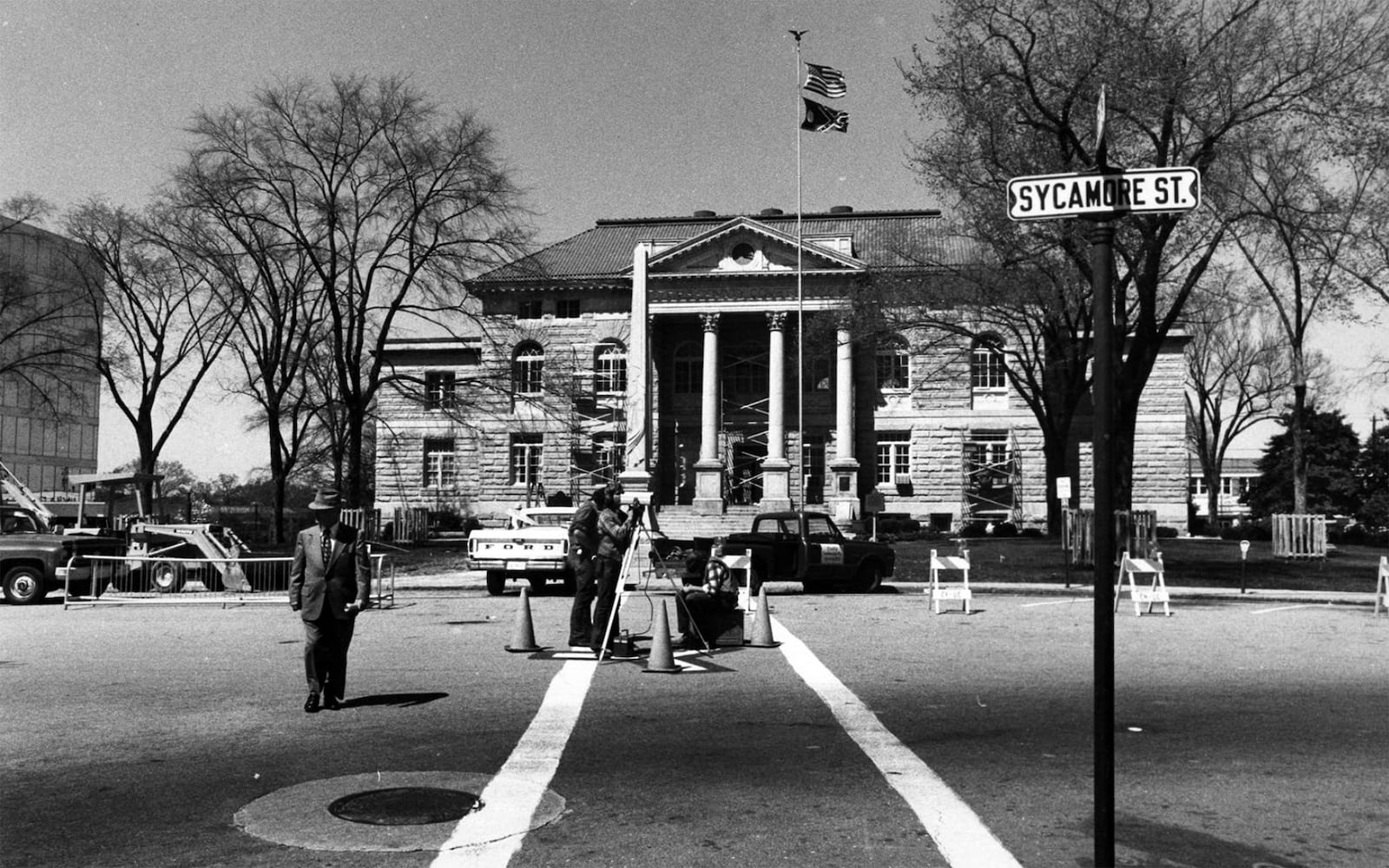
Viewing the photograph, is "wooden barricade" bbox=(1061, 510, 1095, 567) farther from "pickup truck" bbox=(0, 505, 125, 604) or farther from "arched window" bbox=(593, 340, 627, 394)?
"arched window" bbox=(593, 340, 627, 394)

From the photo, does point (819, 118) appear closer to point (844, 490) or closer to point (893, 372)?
point (893, 372)

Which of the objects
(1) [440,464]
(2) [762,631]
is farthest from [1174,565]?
(1) [440,464]

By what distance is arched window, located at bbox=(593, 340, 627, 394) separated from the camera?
61.6m

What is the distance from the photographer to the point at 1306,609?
21.8 m

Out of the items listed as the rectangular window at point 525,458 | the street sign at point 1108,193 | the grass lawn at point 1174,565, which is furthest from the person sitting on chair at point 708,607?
the rectangular window at point 525,458

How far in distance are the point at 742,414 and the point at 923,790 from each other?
184ft

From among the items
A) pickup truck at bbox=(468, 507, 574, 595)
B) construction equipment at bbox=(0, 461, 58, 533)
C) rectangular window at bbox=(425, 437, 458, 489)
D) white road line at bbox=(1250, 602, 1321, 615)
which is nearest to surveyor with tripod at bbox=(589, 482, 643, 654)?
pickup truck at bbox=(468, 507, 574, 595)

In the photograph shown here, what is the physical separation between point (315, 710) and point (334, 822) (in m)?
3.68

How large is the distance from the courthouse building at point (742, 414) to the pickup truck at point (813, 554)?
30.1 metres

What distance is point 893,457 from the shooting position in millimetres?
61062

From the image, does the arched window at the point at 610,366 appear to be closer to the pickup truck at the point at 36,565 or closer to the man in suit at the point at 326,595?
the pickup truck at the point at 36,565

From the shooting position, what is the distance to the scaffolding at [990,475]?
195 ft

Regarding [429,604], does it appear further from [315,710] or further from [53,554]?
[315,710]

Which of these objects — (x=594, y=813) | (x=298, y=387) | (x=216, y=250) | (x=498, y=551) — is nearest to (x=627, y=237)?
(x=298, y=387)
